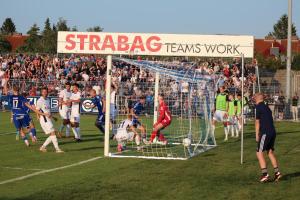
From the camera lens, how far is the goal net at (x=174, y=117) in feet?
67.6

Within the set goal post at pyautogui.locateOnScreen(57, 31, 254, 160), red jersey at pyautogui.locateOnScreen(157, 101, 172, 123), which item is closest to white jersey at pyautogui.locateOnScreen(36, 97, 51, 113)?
goal post at pyautogui.locateOnScreen(57, 31, 254, 160)

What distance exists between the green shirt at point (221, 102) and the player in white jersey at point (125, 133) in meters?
7.67

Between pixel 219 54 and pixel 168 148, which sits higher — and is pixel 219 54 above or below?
above

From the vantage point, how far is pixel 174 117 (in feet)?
94.7

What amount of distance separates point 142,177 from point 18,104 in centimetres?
961

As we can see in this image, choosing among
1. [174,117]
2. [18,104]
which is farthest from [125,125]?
[174,117]

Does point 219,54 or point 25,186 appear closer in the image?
point 25,186

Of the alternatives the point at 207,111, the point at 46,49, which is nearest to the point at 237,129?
the point at 207,111

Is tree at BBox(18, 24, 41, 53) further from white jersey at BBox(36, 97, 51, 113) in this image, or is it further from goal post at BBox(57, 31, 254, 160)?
white jersey at BBox(36, 97, 51, 113)

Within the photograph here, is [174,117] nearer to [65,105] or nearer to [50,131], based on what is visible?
[65,105]

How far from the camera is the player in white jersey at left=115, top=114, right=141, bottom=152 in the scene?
66.6 feet

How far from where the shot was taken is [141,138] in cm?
2245

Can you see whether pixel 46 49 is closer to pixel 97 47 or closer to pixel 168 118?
pixel 97 47

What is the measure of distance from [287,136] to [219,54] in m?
15.3
